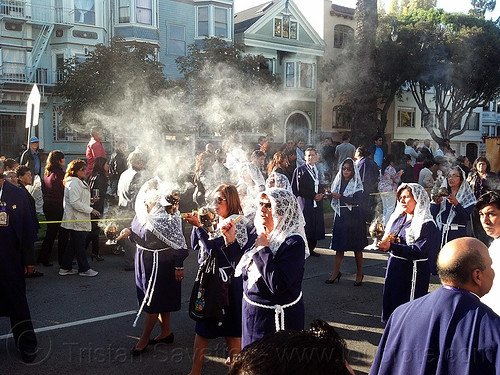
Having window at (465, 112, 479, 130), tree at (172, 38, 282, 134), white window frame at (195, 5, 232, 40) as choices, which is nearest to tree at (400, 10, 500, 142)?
white window frame at (195, 5, 232, 40)

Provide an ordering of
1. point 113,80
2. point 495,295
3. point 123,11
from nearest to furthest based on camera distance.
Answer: point 495,295 → point 113,80 → point 123,11

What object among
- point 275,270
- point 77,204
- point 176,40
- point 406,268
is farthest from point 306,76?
point 275,270

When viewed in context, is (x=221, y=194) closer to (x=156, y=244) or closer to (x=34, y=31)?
(x=156, y=244)

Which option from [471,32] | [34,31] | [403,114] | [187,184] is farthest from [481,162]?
[403,114]

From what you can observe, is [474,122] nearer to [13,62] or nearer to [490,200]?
[13,62]

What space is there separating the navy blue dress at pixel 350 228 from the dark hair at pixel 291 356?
5820 millimetres

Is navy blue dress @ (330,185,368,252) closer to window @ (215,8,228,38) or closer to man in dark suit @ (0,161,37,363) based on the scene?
man in dark suit @ (0,161,37,363)

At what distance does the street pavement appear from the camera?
457 cm

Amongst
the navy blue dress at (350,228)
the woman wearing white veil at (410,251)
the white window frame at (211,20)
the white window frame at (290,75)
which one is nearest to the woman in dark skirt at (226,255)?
the woman wearing white veil at (410,251)

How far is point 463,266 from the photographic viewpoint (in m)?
2.48

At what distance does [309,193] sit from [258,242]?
5293 millimetres

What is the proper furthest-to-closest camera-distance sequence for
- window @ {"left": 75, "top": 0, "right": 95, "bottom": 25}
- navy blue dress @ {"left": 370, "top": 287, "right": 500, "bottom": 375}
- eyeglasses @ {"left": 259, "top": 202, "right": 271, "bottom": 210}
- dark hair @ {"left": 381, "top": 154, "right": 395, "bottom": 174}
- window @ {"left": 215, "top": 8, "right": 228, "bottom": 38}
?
window @ {"left": 215, "top": 8, "right": 228, "bottom": 38} < window @ {"left": 75, "top": 0, "right": 95, "bottom": 25} < dark hair @ {"left": 381, "top": 154, "right": 395, "bottom": 174} < eyeglasses @ {"left": 259, "top": 202, "right": 271, "bottom": 210} < navy blue dress @ {"left": 370, "top": 287, "right": 500, "bottom": 375}

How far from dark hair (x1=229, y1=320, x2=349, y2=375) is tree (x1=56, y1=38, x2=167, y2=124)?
1740cm

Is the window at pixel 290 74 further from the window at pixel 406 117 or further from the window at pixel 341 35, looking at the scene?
the window at pixel 406 117
